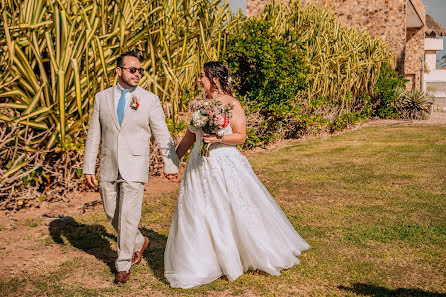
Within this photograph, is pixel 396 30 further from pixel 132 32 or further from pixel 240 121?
pixel 240 121

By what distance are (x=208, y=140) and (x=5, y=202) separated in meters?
3.43

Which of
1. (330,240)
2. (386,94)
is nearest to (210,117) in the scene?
(330,240)

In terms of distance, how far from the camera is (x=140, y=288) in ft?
13.8

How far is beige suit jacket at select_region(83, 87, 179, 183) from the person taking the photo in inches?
166

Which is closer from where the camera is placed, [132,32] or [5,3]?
[5,3]

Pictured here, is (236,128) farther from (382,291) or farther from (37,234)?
(37,234)

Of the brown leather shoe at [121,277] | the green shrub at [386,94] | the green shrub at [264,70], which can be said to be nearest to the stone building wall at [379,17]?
the green shrub at [386,94]

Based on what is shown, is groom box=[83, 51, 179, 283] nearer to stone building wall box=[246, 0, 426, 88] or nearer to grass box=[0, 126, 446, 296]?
grass box=[0, 126, 446, 296]

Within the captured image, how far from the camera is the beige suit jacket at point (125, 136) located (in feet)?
13.8

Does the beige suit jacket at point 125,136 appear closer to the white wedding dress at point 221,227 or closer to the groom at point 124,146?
the groom at point 124,146

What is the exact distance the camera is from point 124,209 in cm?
421

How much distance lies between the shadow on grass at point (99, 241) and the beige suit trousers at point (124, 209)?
16.0 inches

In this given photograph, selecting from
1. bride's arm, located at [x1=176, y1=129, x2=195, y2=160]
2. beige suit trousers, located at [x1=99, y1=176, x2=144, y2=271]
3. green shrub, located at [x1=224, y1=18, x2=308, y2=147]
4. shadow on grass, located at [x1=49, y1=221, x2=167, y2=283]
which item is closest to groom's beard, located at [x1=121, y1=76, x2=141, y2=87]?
bride's arm, located at [x1=176, y1=129, x2=195, y2=160]

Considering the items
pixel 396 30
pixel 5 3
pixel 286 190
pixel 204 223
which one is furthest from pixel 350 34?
pixel 204 223
